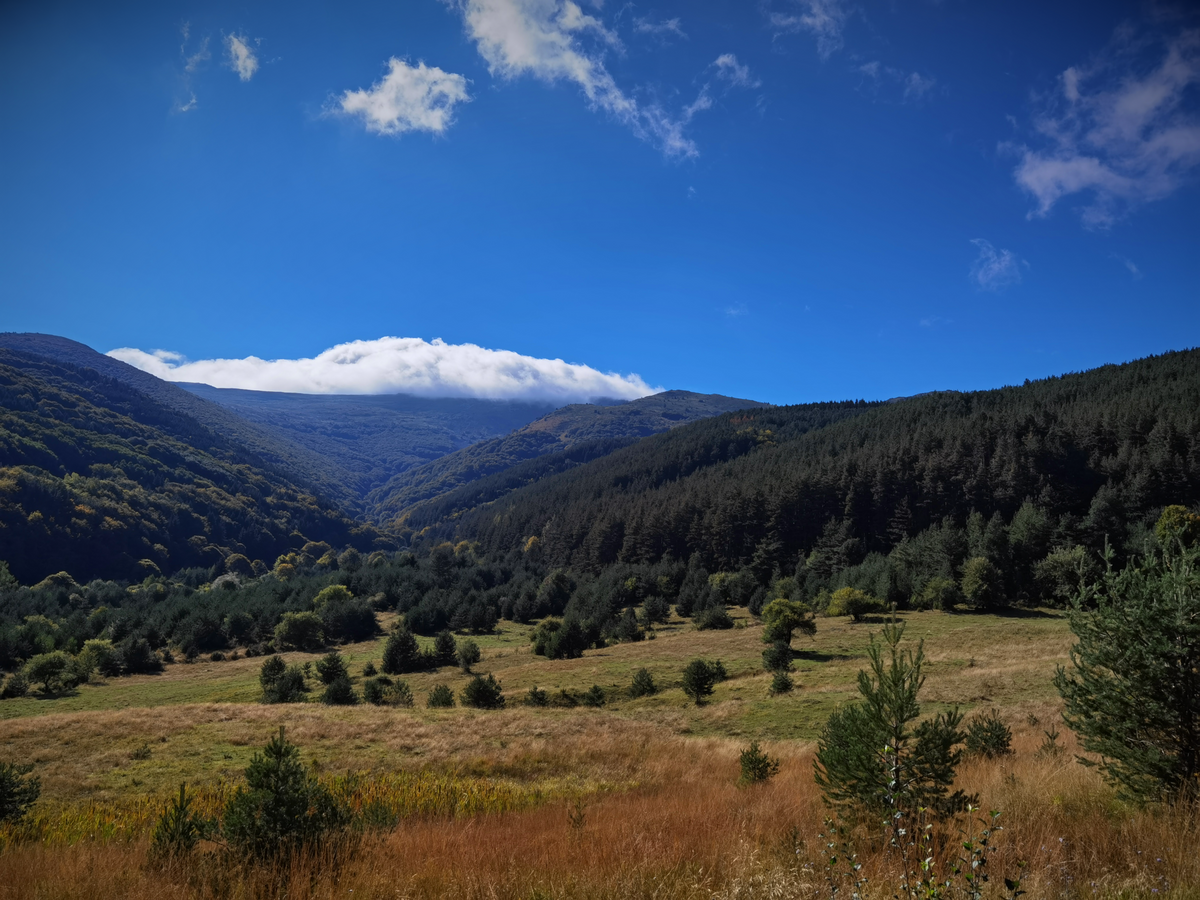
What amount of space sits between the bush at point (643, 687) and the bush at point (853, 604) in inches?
1137

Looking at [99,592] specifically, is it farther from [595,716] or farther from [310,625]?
[595,716]

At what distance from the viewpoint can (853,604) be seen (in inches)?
2216

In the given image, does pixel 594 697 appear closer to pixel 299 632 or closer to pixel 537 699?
pixel 537 699

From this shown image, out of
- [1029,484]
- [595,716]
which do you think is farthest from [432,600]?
[1029,484]

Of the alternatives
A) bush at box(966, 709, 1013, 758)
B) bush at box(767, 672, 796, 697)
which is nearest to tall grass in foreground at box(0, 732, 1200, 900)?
bush at box(966, 709, 1013, 758)

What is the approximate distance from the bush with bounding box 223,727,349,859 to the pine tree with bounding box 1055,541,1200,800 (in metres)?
10.4

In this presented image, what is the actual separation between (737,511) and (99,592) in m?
117

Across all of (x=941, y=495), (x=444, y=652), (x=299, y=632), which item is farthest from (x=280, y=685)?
(x=941, y=495)

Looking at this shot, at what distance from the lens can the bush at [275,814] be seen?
23.6 feet

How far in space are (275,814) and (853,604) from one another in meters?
58.9

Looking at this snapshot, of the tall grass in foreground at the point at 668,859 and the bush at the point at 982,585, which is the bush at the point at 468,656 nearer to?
the tall grass in foreground at the point at 668,859

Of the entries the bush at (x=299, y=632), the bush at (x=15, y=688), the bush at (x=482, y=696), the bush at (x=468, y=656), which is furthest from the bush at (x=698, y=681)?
the bush at (x=299, y=632)

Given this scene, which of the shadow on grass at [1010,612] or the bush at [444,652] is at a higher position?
the shadow on grass at [1010,612]

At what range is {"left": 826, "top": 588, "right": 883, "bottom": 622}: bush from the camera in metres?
55.8
